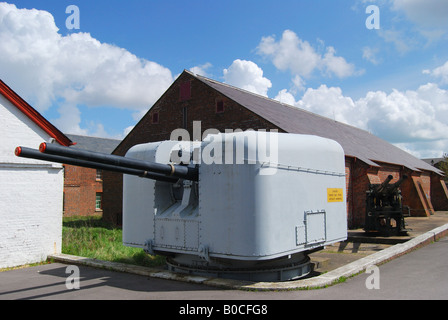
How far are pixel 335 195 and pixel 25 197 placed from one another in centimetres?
749

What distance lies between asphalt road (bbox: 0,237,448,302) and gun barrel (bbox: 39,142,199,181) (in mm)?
1992

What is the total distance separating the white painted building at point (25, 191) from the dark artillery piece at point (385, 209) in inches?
425

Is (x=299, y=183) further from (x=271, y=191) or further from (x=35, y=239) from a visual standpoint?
(x=35, y=239)

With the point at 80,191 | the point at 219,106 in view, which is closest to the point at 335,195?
the point at 219,106

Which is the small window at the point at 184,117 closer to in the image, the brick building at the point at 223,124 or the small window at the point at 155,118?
the brick building at the point at 223,124

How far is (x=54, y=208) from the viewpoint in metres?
10.0

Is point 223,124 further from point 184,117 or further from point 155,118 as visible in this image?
point 155,118

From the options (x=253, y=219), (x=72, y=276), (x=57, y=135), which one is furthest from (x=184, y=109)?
(x=253, y=219)

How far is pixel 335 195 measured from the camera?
810cm

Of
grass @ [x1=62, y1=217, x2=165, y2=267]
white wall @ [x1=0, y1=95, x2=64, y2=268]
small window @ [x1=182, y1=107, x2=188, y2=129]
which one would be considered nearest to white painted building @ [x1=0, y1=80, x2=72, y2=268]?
white wall @ [x1=0, y1=95, x2=64, y2=268]

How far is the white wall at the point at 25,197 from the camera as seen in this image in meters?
9.12

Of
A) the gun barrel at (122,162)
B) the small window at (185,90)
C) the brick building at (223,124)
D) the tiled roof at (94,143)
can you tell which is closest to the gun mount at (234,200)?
the gun barrel at (122,162)

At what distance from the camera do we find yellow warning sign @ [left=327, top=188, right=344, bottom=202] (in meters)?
7.86

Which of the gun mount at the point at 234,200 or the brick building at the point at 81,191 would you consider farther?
the brick building at the point at 81,191
